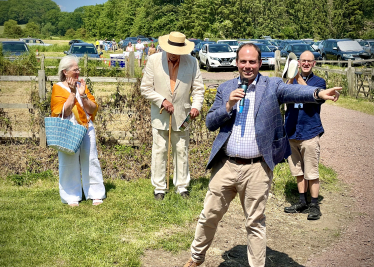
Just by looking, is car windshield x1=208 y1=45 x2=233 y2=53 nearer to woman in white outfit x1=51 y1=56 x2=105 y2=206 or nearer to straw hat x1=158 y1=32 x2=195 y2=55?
straw hat x1=158 y1=32 x2=195 y2=55

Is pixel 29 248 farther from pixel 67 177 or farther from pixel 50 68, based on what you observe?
pixel 50 68

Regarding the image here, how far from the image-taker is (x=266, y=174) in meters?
3.65

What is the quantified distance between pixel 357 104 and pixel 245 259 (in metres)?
12.1

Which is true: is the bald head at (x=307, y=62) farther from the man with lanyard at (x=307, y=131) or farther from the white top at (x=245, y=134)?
the white top at (x=245, y=134)

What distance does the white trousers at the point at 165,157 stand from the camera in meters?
5.93

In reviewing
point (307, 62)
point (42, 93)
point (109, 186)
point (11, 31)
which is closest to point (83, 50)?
point (42, 93)

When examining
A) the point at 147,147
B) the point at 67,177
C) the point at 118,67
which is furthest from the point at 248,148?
the point at 118,67

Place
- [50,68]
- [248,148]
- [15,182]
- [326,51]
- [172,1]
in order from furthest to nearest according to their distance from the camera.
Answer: [172,1]
[326,51]
[50,68]
[15,182]
[248,148]

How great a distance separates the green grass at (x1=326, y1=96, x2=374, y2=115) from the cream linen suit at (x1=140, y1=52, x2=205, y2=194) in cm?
955

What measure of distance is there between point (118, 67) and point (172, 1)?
6373 cm

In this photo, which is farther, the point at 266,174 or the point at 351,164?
the point at 351,164

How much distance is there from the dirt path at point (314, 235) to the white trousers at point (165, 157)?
841 millimetres

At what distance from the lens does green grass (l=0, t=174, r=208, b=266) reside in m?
4.27

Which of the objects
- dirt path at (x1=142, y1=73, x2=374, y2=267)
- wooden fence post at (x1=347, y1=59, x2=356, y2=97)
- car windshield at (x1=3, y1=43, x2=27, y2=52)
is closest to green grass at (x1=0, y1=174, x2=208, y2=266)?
dirt path at (x1=142, y1=73, x2=374, y2=267)
